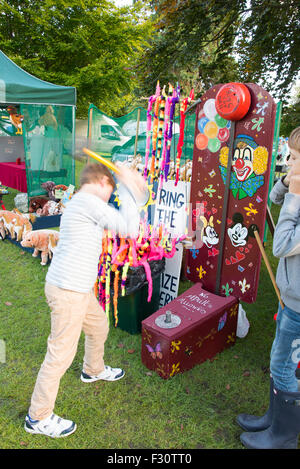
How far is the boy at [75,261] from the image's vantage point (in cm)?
187

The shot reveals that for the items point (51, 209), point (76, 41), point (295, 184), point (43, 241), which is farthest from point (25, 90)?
point (76, 41)

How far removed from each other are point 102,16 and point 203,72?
8.62 m

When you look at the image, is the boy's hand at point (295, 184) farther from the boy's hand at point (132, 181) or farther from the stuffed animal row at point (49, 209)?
the stuffed animal row at point (49, 209)

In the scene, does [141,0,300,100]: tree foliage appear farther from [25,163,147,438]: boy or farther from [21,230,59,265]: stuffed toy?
[25,163,147,438]: boy

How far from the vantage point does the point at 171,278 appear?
3426mm

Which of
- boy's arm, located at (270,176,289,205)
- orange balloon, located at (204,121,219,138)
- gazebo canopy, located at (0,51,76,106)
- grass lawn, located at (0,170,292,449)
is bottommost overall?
grass lawn, located at (0,170,292,449)

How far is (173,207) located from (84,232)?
1.68m

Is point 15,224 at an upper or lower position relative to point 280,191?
lower

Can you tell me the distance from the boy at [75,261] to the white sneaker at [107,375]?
0.49 meters

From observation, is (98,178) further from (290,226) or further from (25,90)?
(25,90)

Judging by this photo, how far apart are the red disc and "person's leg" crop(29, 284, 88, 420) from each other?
1732 mm

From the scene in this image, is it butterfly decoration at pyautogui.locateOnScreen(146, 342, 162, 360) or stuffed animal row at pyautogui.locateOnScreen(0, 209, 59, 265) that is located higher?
stuffed animal row at pyautogui.locateOnScreen(0, 209, 59, 265)

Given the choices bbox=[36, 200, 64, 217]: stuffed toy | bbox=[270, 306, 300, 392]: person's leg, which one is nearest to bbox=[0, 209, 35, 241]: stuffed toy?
bbox=[36, 200, 64, 217]: stuffed toy

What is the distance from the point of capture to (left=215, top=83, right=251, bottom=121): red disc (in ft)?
8.36
